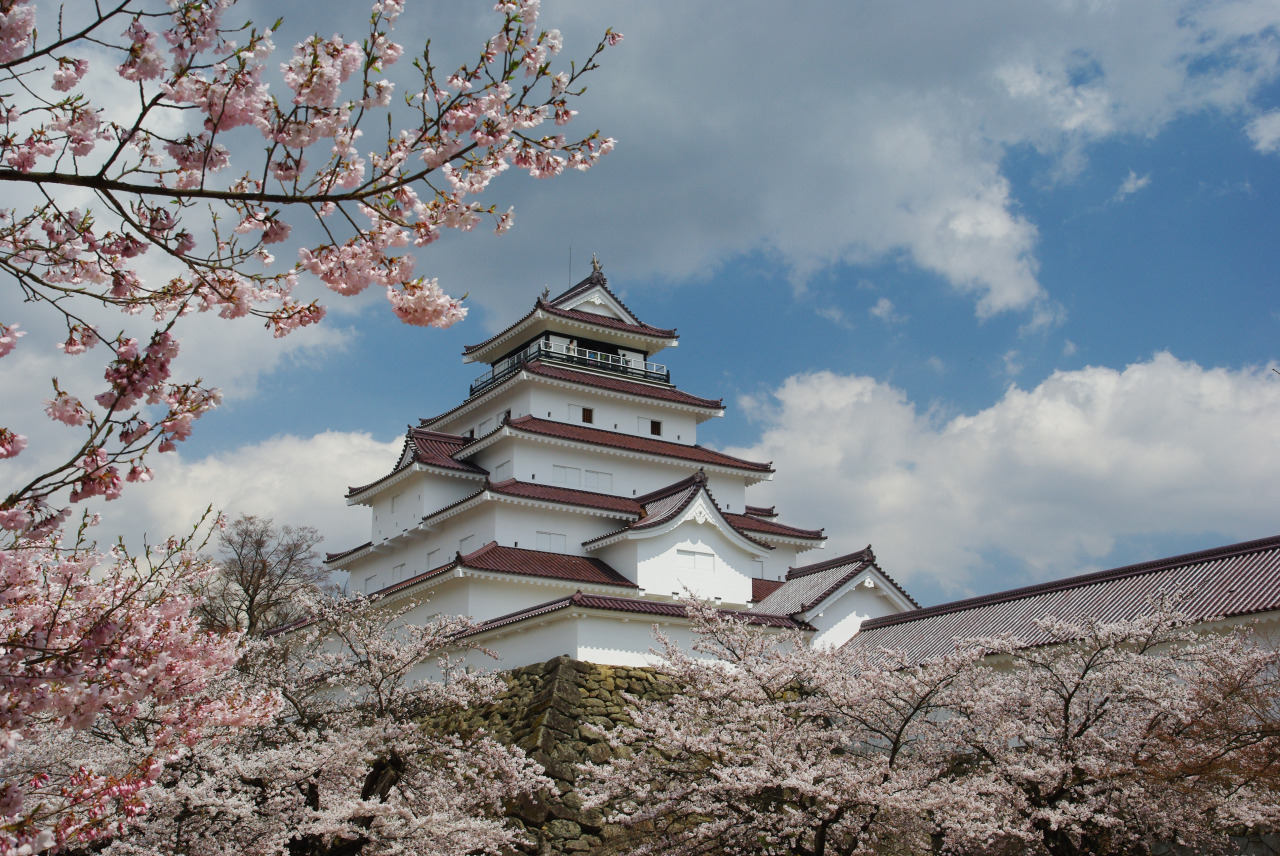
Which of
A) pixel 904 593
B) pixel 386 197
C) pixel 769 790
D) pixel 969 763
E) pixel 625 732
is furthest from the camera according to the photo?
pixel 904 593

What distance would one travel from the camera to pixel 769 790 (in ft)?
39.5

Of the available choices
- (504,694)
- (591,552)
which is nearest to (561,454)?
(591,552)

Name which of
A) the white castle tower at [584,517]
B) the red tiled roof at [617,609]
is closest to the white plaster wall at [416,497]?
the white castle tower at [584,517]

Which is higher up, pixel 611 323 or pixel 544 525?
pixel 611 323

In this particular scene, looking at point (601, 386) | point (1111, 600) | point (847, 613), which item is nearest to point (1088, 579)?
point (1111, 600)

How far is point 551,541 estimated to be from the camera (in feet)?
95.4

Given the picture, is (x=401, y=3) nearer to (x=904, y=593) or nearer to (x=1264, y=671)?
A: (x=1264, y=671)

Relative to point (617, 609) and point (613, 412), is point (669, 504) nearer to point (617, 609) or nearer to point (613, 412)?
point (613, 412)

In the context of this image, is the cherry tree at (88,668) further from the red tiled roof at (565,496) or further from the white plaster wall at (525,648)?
the red tiled roof at (565,496)

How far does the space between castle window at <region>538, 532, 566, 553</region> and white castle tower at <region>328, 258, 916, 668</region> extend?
0.04 m

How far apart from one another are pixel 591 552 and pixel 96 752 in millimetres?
16429

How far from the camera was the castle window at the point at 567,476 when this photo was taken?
3070 centimetres

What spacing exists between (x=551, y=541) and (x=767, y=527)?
8.32 meters

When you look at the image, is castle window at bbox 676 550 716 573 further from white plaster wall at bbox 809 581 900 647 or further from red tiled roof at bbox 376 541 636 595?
white plaster wall at bbox 809 581 900 647
